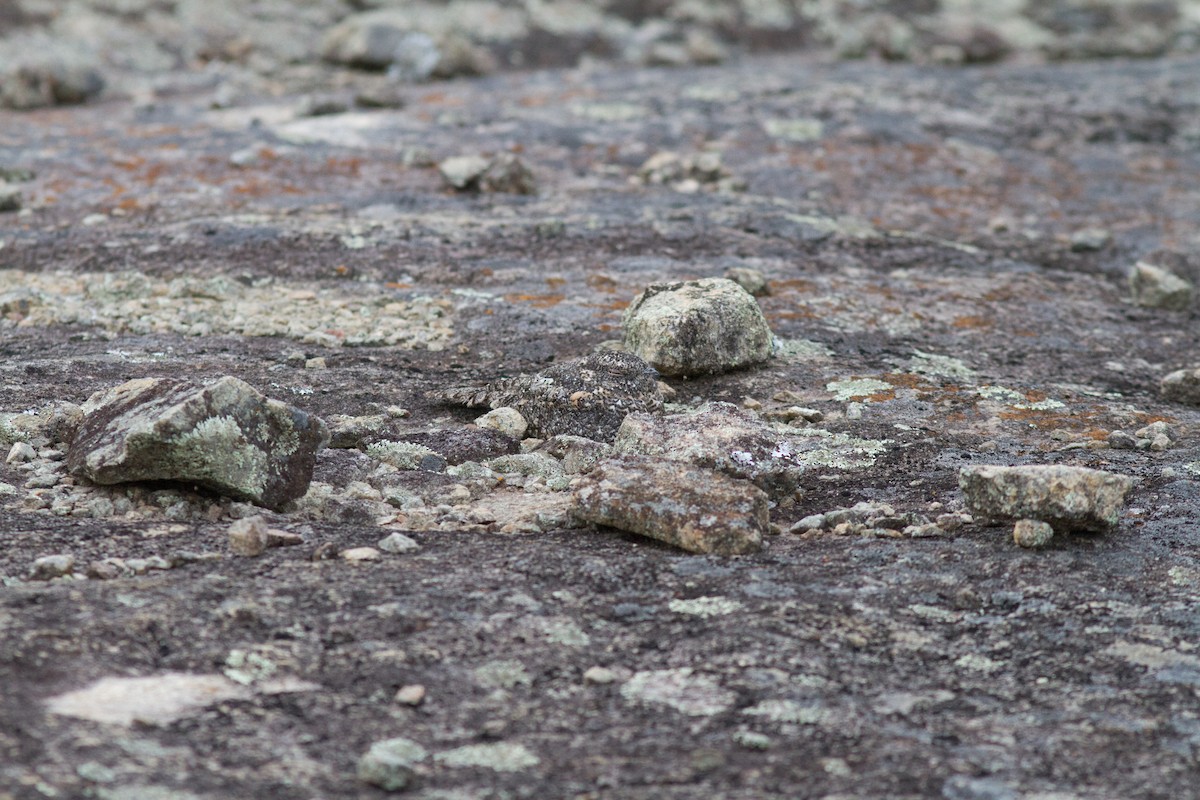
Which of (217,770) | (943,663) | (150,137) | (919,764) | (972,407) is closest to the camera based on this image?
(217,770)

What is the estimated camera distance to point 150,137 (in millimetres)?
7422

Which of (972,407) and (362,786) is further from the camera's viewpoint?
(972,407)

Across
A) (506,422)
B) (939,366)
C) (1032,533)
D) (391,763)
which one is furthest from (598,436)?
(391,763)

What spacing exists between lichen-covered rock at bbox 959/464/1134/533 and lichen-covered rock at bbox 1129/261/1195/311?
10.3ft

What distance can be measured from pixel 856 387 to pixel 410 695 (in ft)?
8.65

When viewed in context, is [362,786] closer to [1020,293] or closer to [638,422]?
[638,422]

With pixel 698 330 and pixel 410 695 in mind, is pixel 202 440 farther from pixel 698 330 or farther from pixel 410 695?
pixel 698 330

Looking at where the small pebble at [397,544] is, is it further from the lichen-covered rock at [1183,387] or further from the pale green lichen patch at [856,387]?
the lichen-covered rock at [1183,387]

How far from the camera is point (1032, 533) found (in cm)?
317

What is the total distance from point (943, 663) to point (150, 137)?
20.6ft

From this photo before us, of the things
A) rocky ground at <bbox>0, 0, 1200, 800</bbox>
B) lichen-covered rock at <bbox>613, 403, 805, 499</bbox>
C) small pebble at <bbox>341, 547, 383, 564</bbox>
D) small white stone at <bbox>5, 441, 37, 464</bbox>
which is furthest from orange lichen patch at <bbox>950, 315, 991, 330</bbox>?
small white stone at <bbox>5, 441, 37, 464</bbox>

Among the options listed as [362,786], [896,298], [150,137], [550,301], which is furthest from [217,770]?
[150,137]

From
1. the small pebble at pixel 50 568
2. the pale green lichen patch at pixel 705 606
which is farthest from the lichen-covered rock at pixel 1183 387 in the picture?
the small pebble at pixel 50 568

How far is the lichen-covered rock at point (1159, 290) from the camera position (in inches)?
237
